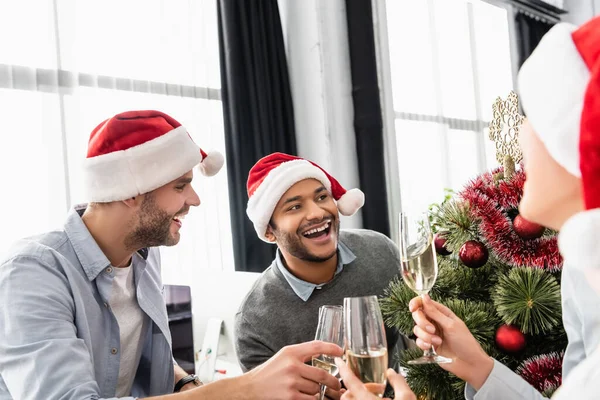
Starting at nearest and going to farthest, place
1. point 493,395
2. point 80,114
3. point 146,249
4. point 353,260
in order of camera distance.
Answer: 1. point 493,395
2. point 146,249
3. point 353,260
4. point 80,114

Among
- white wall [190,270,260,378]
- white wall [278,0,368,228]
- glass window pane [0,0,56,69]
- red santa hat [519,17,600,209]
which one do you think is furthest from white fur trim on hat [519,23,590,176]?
white wall [278,0,368,228]

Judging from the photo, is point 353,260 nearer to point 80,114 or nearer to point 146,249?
point 146,249

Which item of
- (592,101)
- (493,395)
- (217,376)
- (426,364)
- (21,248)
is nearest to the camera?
(592,101)

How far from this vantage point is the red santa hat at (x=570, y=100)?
0.56m

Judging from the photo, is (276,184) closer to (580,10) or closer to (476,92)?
(476,92)

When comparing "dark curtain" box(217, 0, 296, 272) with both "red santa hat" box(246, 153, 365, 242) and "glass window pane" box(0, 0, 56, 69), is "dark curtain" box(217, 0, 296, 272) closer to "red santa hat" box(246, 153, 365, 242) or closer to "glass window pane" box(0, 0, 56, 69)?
"glass window pane" box(0, 0, 56, 69)

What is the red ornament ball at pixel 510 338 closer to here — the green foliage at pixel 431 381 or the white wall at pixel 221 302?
the green foliage at pixel 431 381

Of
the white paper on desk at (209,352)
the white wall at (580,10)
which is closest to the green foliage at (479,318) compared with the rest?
the white paper on desk at (209,352)

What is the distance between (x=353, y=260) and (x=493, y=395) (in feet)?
2.87

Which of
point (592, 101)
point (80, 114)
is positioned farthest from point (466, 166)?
point (592, 101)

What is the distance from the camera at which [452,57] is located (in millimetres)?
5137

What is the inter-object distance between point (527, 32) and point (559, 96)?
17.1 feet

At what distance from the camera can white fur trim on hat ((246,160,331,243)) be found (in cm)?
194

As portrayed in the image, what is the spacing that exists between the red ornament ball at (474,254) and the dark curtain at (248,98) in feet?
7.50
